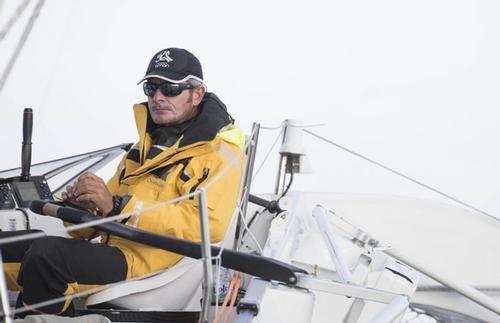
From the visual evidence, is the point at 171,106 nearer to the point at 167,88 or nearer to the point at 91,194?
the point at 167,88

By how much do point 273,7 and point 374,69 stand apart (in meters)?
1.19

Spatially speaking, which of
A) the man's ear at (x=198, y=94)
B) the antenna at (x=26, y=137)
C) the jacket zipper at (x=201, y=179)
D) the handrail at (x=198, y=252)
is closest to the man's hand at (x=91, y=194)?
the handrail at (x=198, y=252)

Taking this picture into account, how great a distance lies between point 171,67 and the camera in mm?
2074

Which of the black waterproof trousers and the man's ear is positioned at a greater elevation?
the man's ear

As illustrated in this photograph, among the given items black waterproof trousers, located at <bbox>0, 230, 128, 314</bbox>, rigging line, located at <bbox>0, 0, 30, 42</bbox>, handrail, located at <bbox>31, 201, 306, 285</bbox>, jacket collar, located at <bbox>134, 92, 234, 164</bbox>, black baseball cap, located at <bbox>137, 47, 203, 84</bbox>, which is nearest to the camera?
rigging line, located at <bbox>0, 0, 30, 42</bbox>

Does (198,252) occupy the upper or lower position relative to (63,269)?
upper

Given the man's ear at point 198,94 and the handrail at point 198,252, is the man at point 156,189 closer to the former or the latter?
the man's ear at point 198,94

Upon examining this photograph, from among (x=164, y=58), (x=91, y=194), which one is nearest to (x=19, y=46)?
(x=91, y=194)

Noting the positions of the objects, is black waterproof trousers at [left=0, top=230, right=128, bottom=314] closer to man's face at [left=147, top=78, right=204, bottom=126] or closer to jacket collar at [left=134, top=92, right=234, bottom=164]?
jacket collar at [left=134, top=92, right=234, bottom=164]

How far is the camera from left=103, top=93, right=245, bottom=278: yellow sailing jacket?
1810 millimetres

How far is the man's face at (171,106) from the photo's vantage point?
209cm

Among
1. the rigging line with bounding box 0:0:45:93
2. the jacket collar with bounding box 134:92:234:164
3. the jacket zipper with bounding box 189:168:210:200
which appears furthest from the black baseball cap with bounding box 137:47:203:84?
the rigging line with bounding box 0:0:45:93

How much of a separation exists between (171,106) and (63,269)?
2.13 ft

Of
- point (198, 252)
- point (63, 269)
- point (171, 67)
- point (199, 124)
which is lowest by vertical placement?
point (63, 269)
